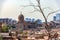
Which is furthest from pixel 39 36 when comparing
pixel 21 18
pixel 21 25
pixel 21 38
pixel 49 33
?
pixel 21 18

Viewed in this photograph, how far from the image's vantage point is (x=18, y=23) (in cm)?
1847

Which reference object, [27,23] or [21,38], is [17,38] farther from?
[27,23]

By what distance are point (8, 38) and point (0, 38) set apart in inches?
46.2

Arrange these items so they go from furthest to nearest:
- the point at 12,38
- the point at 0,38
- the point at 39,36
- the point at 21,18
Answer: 1. the point at 21,18
2. the point at 12,38
3. the point at 0,38
4. the point at 39,36

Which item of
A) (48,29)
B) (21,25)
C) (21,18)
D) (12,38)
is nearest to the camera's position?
(48,29)

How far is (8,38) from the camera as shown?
1012cm

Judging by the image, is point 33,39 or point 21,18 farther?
point 21,18

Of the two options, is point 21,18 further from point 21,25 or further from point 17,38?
point 17,38

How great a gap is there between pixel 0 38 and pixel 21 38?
0.89 meters

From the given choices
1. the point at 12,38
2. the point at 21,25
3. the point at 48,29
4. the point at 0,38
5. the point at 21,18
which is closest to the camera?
the point at 48,29

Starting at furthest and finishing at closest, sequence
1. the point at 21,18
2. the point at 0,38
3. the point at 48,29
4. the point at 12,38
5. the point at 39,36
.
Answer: the point at 21,18
the point at 12,38
the point at 0,38
the point at 39,36
the point at 48,29

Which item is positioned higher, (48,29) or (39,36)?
(48,29)

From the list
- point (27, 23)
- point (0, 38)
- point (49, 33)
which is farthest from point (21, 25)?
point (49, 33)

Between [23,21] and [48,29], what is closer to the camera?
[48,29]
